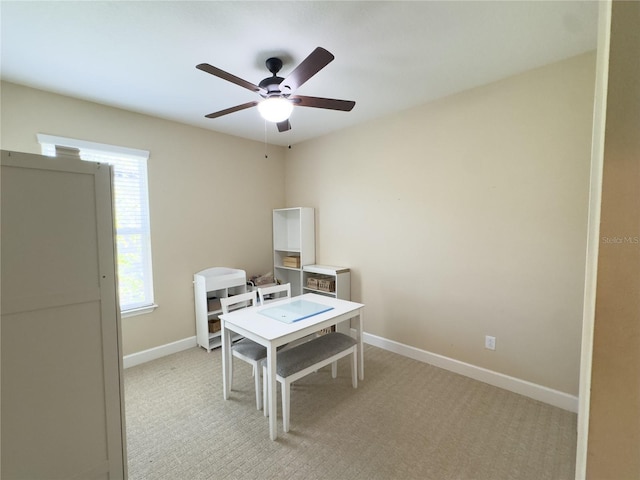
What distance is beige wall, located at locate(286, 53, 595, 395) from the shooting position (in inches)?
80.9

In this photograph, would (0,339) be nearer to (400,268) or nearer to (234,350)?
(234,350)

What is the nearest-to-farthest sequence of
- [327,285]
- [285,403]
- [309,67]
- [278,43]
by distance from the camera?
[309,67]
[278,43]
[285,403]
[327,285]

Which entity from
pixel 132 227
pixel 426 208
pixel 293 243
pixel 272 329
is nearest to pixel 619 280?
pixel 272 329

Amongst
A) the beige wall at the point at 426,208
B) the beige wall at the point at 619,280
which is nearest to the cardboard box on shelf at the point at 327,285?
the beige wall at the point at 426,208

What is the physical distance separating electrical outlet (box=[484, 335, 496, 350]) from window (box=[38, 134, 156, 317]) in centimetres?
327

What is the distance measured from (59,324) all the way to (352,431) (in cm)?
178

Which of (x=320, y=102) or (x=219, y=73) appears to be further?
(x=320, y=102)

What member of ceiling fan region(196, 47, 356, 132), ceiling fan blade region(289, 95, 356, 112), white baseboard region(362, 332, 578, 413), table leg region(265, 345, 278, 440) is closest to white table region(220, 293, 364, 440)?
table leg region(265, 345, 278, 440)

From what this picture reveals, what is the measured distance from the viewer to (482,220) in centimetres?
243

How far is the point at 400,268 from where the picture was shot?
3002 millimetres

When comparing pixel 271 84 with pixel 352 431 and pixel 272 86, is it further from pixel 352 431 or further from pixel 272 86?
pixel 352 431

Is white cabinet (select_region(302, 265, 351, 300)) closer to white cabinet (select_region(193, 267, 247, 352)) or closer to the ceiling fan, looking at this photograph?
white cabinet (select_region(193, 267, 247, 352))

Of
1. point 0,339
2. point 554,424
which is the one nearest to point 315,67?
point 0,339

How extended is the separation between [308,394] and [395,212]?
1.95 m
